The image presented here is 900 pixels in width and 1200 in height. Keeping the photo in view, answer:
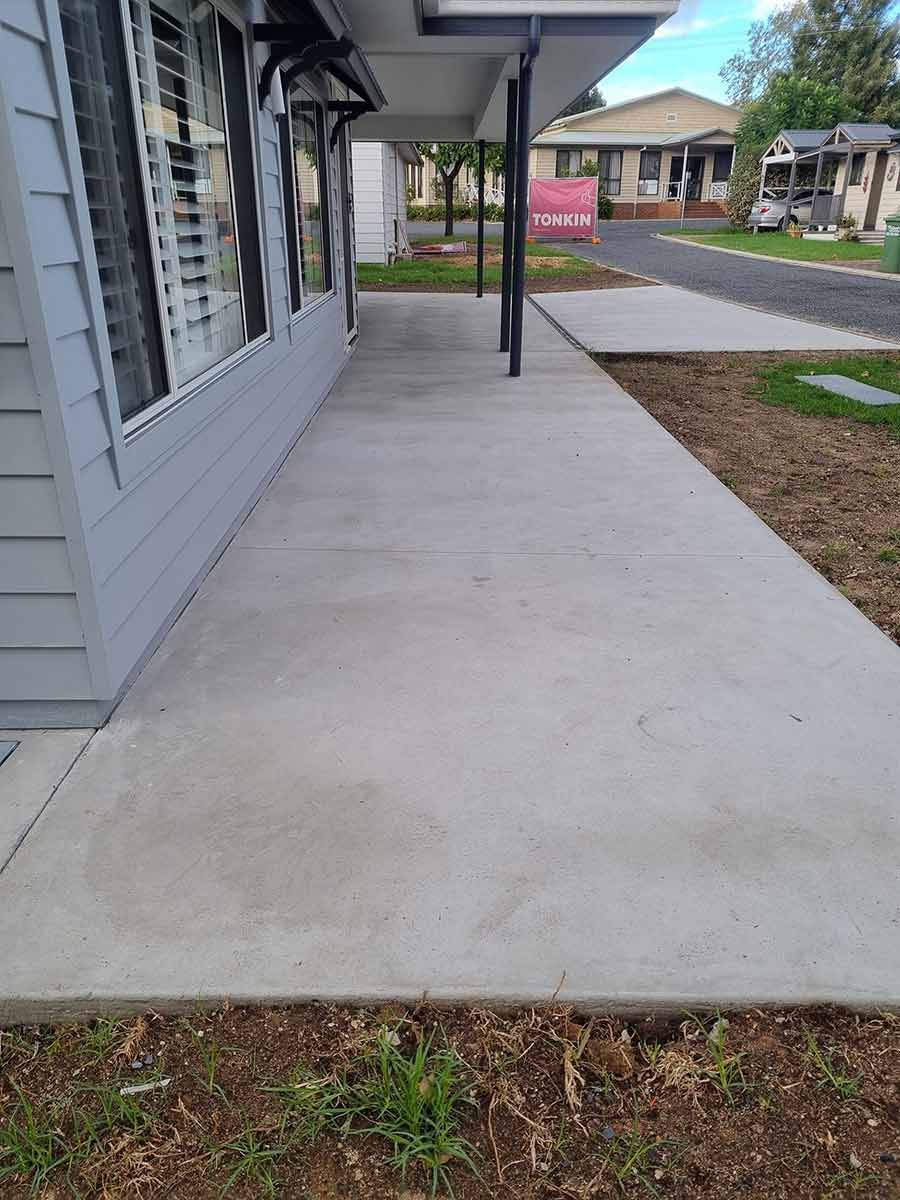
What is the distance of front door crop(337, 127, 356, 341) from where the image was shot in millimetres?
9039

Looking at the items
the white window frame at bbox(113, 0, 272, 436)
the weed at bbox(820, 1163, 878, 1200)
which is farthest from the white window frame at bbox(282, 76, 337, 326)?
the weed at bbox(820, 1163, 878, 1200)

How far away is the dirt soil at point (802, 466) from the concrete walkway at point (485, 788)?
0.29 metres

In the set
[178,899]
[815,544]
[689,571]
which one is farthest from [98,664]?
[815,544]

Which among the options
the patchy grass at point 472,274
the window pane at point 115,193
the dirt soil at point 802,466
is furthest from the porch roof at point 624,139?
the window pane at point 115,193

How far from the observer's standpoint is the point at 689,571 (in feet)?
12.4

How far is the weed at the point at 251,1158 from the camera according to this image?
4.84 ft

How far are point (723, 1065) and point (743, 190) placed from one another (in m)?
39.2

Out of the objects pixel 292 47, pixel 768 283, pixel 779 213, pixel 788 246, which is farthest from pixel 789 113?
pixel 292 47

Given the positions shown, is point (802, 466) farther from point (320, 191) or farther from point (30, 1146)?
point (30, 1146)

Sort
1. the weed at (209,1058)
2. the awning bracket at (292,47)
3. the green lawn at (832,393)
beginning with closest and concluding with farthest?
the weed at (209,1058), the awning bracket at (292,47), the green lawn at (832,393)

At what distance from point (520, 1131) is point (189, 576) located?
241cm

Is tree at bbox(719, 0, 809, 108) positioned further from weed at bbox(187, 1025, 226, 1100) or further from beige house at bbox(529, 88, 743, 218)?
weed at bbox(187, 1025, 226, 1100)

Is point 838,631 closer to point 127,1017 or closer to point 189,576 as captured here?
point 189,576

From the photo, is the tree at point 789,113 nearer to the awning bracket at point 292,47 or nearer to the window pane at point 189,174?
the awning bracket at point 292,47
